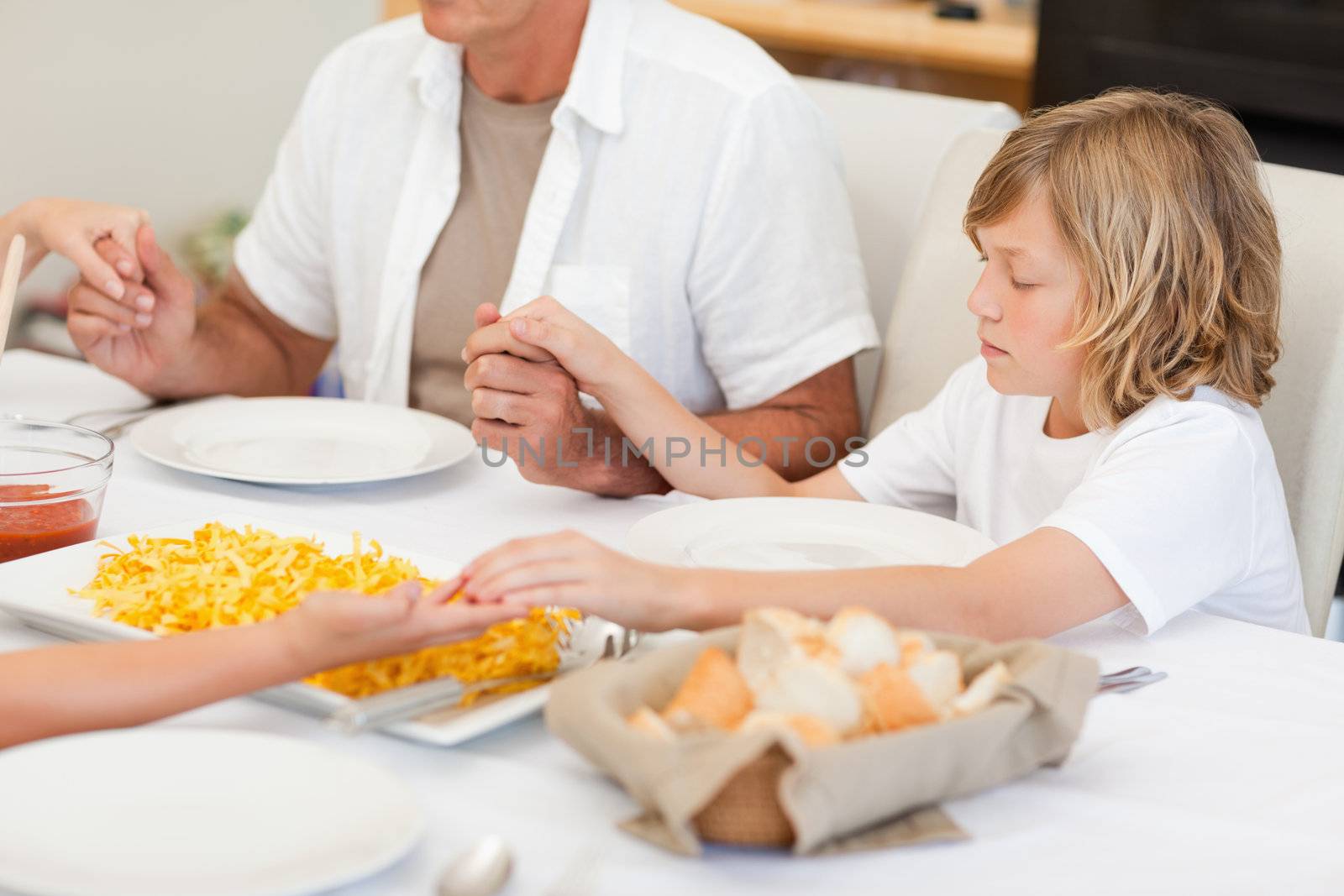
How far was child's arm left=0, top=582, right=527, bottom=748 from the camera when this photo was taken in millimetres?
766

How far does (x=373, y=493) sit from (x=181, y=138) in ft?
8.13

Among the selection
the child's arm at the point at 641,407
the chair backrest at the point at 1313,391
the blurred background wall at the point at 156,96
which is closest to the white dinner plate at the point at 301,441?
the child's arm at the point at 641,407

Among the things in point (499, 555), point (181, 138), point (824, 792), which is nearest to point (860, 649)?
point (824, 792)

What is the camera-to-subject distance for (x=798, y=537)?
1188mm

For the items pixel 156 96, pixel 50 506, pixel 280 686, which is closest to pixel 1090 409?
pixel 280 686

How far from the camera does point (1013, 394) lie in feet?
4.40

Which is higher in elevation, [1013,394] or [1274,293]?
[1274,293]

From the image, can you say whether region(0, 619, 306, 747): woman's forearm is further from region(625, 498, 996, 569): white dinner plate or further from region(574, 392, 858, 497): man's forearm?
region(574, 392, 858, 497): man's forearm

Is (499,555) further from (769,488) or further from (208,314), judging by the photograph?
(208,314)

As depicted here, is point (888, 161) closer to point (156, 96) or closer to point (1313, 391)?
point (1313, 391)

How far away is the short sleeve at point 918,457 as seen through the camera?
1443 millimetres

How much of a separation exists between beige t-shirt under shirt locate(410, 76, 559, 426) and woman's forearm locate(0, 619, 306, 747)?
3.27 feet

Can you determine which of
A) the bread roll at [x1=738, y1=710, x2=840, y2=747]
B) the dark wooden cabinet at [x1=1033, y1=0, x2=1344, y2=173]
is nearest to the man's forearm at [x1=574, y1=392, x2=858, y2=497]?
the bread roll at [x1=738, y1=710, x2=840, y2=747]

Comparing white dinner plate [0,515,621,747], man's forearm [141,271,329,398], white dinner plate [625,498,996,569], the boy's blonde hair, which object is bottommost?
man's forearm [141,271,329,398]
